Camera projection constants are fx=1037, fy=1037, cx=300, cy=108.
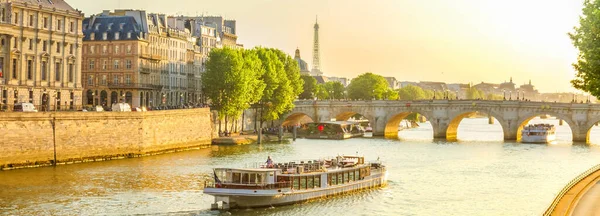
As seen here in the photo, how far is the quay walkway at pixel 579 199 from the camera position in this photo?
1494 inches

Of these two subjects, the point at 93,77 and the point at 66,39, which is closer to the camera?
the point at 66,39

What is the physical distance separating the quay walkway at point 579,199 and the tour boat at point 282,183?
39.7ft

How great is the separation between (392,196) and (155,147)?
2896 centimetres

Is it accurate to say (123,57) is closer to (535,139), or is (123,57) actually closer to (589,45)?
(535,139)

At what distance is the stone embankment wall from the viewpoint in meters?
61.7

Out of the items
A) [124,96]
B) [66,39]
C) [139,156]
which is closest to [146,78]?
[124,96]

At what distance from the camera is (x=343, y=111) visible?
125 m

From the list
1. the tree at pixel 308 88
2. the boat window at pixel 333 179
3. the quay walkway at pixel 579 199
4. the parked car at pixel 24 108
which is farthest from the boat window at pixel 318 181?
the tree at pixel 308 88

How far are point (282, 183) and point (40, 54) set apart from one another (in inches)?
1385

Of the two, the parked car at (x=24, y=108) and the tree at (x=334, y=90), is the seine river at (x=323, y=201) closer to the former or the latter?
the parked car at (x=24, y=108)

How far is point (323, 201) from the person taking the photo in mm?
51844

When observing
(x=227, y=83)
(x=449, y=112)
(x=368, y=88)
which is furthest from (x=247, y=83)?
(x=368, y=88)

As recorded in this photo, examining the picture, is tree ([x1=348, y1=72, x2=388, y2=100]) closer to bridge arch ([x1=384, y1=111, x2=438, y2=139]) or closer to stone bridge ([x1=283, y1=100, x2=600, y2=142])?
stone bridge ([x1=283, y1=100, x2=600, y2=142])

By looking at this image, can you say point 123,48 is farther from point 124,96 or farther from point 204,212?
point 204,212
